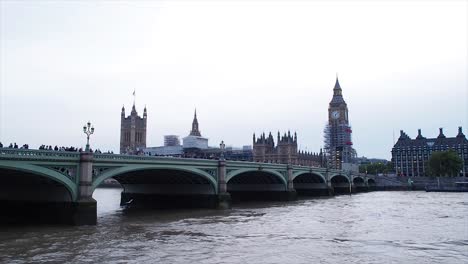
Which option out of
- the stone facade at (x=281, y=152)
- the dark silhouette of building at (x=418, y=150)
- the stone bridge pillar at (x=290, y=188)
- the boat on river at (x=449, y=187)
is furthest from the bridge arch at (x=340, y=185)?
the dark silhouette of building at (x=418, y=150)

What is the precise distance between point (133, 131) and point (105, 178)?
538 ft

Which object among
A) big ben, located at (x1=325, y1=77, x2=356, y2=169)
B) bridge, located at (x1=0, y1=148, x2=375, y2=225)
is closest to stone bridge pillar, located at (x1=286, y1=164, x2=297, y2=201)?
bridge, located at (x1=0, y1=148, x2=375, y2=225)

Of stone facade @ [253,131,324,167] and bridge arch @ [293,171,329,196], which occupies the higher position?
stone facade @ [253,131,324,167]

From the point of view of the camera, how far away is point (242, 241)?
24141 mm

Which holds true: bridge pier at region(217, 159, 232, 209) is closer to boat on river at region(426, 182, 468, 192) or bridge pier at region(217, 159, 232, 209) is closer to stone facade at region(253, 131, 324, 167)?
boat on river at region(426, 182, 468, 192)

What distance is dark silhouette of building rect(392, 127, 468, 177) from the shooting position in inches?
6860

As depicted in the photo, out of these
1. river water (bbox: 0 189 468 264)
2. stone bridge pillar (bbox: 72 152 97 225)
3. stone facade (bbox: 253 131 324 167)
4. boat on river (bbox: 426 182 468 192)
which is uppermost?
stone facade (bbox: 253 131 324 167)

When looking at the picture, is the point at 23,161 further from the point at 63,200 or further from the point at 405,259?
the point at 405,259

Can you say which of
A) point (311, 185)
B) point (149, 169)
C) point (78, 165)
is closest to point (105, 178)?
point (78, 165)

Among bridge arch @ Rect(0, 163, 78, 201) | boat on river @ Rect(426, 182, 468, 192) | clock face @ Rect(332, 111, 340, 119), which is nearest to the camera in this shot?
bridge arch @ Rect(0, 163, 78, 201)

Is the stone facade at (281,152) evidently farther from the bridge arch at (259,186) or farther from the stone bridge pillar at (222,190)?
the stone bridge pillar at (222,190)

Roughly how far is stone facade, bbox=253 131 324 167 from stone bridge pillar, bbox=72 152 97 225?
411 feet

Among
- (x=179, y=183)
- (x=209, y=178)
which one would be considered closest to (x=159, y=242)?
(x=209, y=178)

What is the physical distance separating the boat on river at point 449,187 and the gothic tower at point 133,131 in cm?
12021
